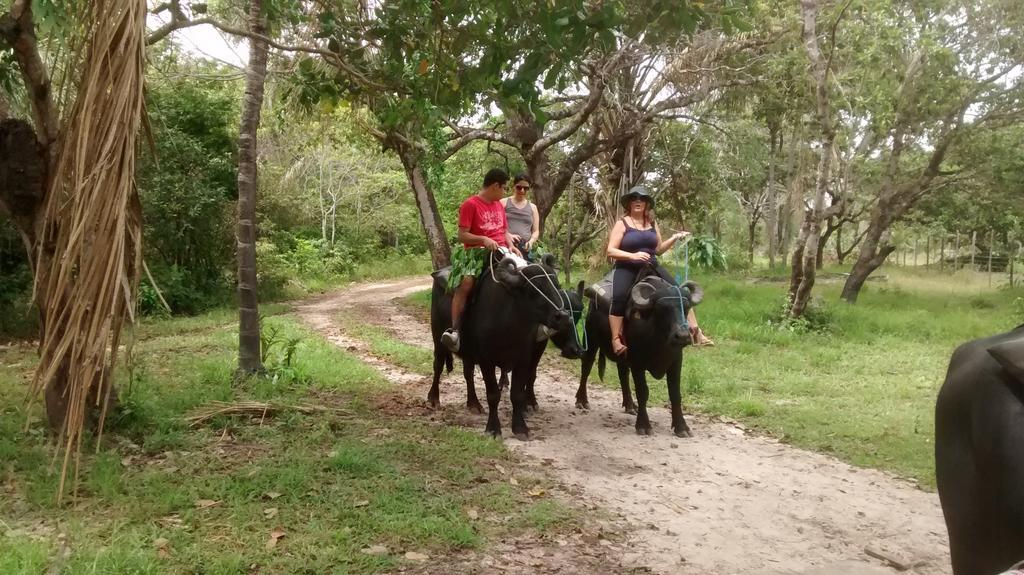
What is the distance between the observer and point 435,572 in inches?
139

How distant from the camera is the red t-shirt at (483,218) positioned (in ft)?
20.5

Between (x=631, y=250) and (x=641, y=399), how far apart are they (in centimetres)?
140

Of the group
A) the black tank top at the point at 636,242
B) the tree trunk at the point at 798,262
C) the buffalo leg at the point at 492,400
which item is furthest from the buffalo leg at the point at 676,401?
the tree trunk at the point at 798,262

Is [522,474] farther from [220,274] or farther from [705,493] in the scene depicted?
[220,274]

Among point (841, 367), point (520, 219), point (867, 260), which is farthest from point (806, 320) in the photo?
point (520, 219)

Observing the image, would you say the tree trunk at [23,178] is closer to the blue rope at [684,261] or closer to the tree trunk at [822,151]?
the blue rope at [684,261]

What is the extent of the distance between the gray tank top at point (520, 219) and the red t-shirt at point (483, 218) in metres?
0.57

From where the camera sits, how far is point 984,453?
7.53 feet

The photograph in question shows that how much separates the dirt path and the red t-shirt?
72.9 inches

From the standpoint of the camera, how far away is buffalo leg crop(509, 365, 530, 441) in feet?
20.3

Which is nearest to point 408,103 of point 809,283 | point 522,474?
point 522,474

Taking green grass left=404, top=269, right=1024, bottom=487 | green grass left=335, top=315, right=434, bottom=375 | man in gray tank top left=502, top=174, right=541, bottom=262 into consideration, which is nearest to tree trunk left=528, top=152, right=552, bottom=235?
green grass left=404, top=269, right=1024, bottom=487

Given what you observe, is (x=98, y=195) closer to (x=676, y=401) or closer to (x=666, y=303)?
(x=666, y=303)

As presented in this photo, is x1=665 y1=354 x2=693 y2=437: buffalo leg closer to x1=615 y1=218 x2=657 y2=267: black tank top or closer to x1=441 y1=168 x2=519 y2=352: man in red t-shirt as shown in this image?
x1=615 y1=218 x2=657 y2=267: black tank top
